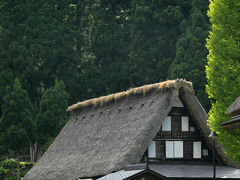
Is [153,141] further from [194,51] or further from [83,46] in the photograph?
[83,46]

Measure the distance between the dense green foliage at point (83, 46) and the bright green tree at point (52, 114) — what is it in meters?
0.08

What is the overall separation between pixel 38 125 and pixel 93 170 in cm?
1970

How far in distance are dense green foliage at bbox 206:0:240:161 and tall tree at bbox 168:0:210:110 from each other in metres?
20.8

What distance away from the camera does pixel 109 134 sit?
32875 mm

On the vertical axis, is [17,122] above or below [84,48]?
below

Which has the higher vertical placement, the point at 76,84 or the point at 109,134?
the point at 76,84

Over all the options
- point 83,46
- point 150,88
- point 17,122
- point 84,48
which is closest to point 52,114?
point 17,122

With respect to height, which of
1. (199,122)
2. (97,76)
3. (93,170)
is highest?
(97,76)

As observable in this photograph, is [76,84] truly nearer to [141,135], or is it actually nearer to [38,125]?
[38,125]

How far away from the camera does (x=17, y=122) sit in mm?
46750

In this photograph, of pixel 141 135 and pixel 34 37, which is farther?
pixel 34 37

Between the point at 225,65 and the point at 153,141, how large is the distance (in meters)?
7.54

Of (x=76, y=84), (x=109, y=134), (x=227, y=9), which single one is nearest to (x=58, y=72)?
(x=76, y=84)

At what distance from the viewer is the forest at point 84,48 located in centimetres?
4997
